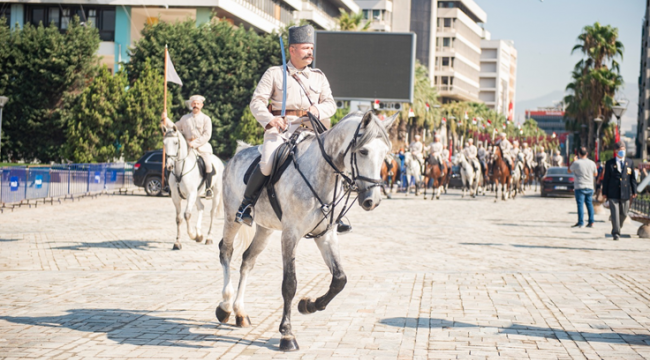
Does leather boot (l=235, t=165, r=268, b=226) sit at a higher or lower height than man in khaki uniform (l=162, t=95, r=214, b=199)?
lower

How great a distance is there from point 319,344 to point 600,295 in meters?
4.28

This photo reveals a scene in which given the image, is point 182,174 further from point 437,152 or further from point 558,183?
point 558,183

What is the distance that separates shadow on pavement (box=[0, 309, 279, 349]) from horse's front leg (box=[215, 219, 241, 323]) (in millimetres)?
135

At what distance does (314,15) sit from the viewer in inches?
2904

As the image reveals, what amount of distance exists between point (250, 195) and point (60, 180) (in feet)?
68.6

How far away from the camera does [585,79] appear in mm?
62250

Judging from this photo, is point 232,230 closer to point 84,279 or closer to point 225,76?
point 84,279

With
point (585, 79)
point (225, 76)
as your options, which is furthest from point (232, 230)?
point (585, 79)

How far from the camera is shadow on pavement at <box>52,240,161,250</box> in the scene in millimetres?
13469

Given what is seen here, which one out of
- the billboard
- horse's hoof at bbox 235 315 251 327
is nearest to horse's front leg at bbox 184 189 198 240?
horse's hoof at bbox 235 315 251 327

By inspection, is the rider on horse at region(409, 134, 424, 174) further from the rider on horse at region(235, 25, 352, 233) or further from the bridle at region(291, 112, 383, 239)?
the bridle at region(291, 112, 383, 239)

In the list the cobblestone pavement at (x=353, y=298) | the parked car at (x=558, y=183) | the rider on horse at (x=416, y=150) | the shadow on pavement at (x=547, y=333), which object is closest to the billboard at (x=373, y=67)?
the rider on horse at (x=416, y=150)

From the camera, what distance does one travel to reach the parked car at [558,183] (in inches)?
1454

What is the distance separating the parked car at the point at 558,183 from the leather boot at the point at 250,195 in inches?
1257
